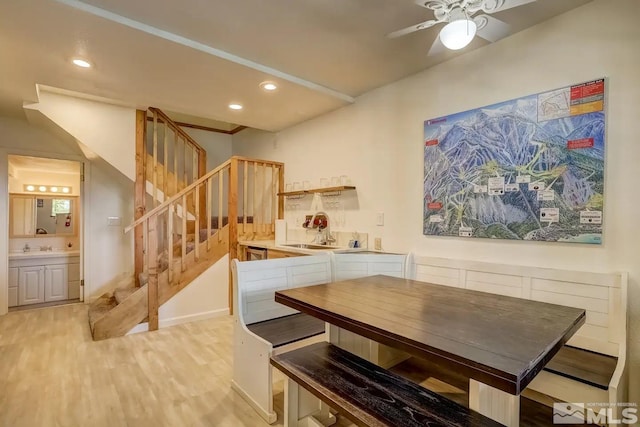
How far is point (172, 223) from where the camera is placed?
12.1ft

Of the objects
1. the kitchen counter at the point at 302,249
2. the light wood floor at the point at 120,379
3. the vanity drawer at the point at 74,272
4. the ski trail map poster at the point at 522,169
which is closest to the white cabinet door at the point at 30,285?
the vanity drawer at the point at 74,272

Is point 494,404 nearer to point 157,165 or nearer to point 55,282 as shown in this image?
point 157,165

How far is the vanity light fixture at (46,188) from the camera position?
4809 millimetres

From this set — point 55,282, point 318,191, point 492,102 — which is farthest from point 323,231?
point 55,282

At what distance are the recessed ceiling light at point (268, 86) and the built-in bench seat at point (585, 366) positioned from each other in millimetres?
2923

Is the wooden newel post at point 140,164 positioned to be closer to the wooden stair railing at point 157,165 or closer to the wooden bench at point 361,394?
the wooden stair railing at point 157,165

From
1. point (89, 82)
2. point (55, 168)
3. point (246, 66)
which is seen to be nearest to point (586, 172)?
point (246, 66)

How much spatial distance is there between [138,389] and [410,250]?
2388 millimetres

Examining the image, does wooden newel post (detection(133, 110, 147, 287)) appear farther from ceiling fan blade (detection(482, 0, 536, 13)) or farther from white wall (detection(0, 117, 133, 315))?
ceiling fan blade (detection(482, 0, 536, 13))

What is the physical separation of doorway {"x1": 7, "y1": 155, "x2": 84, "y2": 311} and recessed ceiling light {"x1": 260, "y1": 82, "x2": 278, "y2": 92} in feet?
10.4

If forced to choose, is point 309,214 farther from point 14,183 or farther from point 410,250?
point 14,183

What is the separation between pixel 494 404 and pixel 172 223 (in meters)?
3.44

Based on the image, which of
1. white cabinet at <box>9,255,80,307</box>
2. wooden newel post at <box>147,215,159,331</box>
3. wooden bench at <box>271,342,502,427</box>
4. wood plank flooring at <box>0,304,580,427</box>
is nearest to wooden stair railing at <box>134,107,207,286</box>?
wooden newel post at <box>147,215,159,331</box>

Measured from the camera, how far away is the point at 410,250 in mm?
2955
